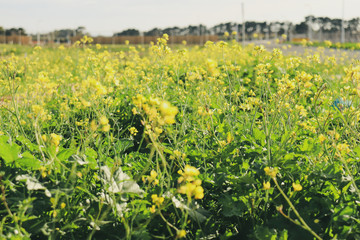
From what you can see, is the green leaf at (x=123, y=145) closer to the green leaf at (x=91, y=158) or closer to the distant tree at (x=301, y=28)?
the green leaf at (x=91, y=158)

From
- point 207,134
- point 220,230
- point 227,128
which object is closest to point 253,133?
point 227,128

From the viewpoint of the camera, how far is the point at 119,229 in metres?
1.72

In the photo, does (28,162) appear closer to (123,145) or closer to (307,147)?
(123,145)

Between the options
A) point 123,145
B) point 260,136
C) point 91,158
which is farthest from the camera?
point 123,145

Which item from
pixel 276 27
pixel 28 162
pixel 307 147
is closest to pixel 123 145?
pixel 28 162

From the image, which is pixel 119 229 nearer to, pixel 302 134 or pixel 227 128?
pixel 227 128

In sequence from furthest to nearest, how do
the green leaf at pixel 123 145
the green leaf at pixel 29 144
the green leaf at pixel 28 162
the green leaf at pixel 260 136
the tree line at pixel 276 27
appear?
the tree line at pixel 276 27
the green leaf at pixel 123 145
the green leaf at pixel 260 136
the green leaf at pixel 29 144
the green leaf at pixel 28 162

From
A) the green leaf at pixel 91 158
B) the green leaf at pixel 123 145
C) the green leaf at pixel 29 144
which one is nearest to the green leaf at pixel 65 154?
the green leaf at pixel 91 158

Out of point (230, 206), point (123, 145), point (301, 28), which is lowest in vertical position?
point (230, 206)

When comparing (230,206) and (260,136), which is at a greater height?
(260,136)

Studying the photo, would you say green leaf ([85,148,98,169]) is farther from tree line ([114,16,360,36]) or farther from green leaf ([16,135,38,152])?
tree line ([114,16,360,36])

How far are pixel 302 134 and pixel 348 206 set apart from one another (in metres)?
0.92

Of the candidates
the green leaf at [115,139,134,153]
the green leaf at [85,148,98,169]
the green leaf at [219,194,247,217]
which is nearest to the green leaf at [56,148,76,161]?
the green leaf at [85,148,98,169]

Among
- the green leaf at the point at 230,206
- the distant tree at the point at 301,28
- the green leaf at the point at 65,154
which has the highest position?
the distant tree at the point at 301,28
